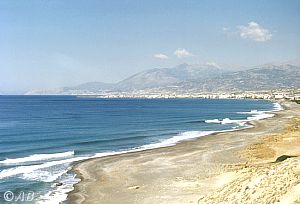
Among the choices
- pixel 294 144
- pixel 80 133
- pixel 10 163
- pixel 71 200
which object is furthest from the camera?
pixel 80 133

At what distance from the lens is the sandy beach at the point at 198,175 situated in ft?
78.0

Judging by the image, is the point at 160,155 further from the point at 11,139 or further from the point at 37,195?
the point at 11,139

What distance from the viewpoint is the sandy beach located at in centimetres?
2377

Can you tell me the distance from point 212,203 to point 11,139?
4529cm

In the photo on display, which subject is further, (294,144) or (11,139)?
(11,139)

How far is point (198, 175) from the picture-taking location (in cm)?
3575

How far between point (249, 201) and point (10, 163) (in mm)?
27832

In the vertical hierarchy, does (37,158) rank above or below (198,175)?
above

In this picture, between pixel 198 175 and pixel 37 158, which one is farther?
pixel 37 158

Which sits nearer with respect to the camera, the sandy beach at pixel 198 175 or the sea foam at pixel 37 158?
the sandy beach at pixel 198 175

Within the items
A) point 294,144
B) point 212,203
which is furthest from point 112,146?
point 212,203

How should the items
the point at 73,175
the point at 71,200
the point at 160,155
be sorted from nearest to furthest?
the point at 71,200 → the point at 73,175 → the point at 160,155

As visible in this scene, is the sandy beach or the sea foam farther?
the sea foam

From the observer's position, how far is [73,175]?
122 ft
